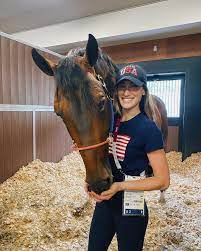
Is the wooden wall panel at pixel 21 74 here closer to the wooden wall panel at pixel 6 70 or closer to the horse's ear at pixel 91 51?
the wooden wall panel at pixel 6 70

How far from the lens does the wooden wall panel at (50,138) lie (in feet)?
8.75

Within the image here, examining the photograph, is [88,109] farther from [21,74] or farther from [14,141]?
[21,74]

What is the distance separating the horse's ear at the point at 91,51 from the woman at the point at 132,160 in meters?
0.12

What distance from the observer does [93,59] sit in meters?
0.81

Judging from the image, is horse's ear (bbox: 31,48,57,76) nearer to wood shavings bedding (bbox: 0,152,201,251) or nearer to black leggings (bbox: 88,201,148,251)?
black leggings (bbox: 88,201,148,251)

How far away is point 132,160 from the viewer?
0.79 m

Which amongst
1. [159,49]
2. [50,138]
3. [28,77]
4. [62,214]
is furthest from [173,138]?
[62,214]

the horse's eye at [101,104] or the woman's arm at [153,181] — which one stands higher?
the horse's eye at [101,104]

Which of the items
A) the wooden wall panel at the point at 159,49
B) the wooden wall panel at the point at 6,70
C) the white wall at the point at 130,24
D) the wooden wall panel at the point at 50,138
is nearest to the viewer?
the wooden wall panel at the point at 6,70

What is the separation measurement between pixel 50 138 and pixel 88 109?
2.21 meters

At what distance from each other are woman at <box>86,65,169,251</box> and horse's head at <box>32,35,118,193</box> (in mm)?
48

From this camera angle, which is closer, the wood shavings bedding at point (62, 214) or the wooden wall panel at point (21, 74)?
the wood shavings bedding at point (62, 214)

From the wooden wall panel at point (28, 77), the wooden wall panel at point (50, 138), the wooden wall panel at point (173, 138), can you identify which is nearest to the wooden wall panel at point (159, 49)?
the wooden wall panel at point (173, 138)

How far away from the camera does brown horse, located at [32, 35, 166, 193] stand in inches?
29.3
